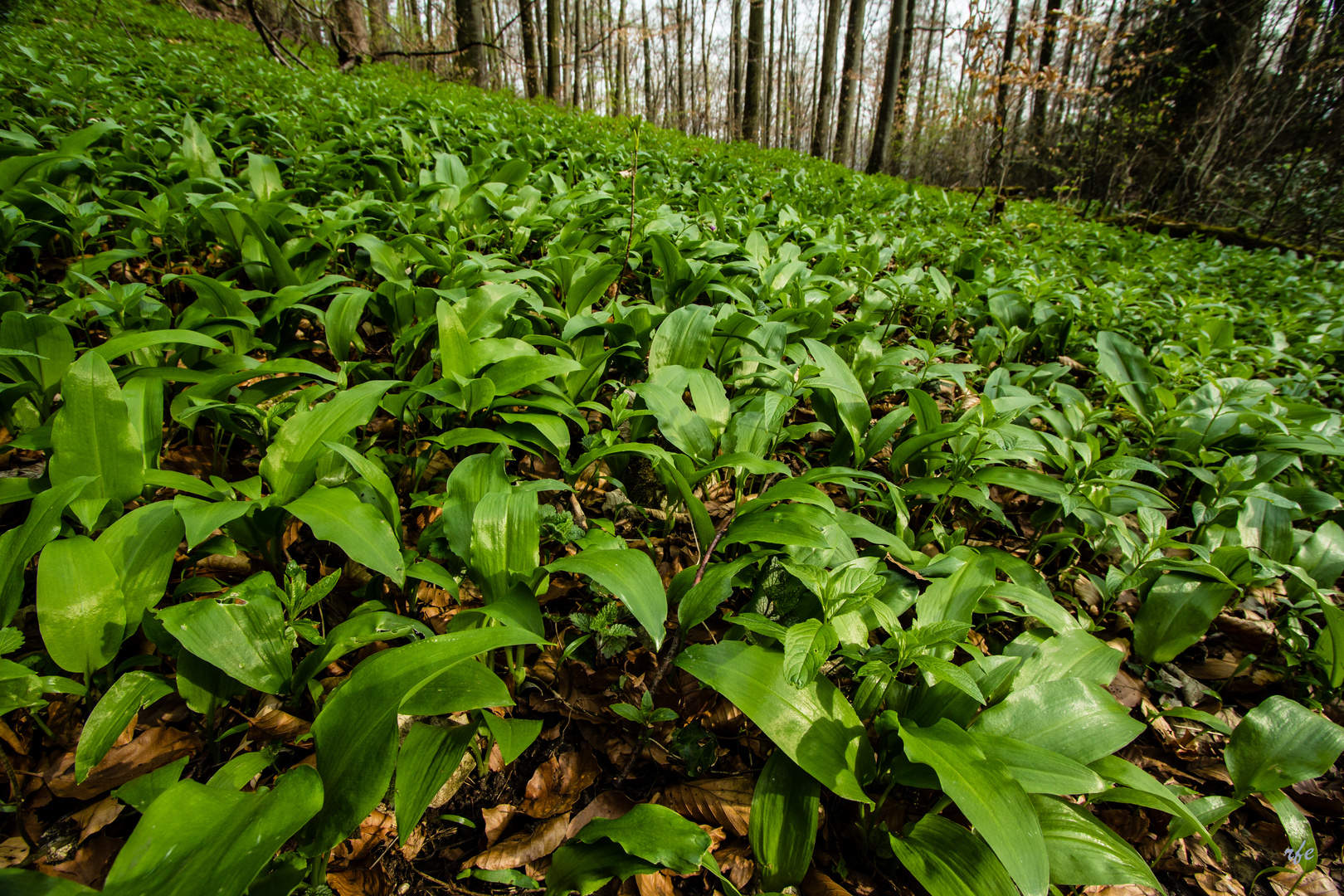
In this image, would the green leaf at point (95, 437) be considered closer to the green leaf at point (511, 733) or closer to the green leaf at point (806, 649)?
the green leaf at point (511, 733)

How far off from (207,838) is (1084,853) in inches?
53.7

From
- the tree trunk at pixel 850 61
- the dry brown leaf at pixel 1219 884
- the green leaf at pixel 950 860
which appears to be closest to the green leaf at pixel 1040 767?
the green leaf at pixel 950 860

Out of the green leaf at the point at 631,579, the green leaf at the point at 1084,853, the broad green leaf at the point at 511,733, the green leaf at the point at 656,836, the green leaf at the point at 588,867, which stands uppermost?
the green leaf at the point at 631,579

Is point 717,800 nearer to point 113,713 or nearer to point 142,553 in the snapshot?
point 113,713

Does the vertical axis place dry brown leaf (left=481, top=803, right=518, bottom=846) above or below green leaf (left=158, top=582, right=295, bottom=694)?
below

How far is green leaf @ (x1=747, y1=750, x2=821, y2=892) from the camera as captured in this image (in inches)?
39.3

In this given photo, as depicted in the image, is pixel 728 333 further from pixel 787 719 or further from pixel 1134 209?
pixel 1134 209

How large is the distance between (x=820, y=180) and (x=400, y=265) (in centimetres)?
561

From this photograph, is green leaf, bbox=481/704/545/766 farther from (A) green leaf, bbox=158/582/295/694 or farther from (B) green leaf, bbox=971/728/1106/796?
(B) green leaf, bbox=971/728/1106/796

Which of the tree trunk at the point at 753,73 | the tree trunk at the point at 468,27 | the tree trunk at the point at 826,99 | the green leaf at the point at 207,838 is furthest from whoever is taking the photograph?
the tree trunk at the point at 826,99

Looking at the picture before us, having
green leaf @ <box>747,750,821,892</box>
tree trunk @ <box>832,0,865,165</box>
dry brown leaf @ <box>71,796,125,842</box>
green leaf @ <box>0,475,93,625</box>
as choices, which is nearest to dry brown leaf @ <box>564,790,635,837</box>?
green leaf @ <box>747,750,821,892</box>

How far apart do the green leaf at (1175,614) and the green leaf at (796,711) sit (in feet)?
3.64

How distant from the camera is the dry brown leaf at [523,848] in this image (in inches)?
39.8

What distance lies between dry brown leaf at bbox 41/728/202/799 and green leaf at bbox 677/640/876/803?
97 cm
